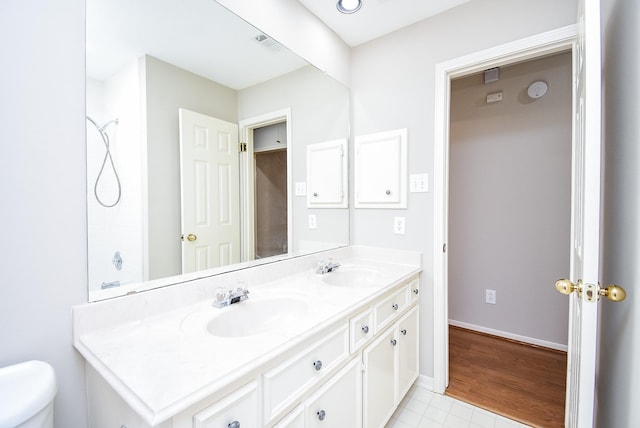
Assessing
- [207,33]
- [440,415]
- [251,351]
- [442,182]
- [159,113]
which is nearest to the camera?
[251,351]

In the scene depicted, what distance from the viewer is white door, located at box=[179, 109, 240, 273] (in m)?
1.23

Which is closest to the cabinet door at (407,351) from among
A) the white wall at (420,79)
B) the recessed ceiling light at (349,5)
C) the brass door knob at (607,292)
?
the white wall at (420,79)

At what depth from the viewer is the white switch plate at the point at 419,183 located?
1824 millimetres

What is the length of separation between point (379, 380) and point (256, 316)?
2.28ft

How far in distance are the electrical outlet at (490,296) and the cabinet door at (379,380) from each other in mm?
1670

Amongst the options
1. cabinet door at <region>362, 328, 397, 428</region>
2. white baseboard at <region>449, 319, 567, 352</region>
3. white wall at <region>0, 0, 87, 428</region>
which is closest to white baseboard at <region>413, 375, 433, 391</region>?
cabinet door at <region>362, 328, 397, 428</region>

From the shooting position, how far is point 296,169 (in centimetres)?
183

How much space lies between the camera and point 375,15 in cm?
179

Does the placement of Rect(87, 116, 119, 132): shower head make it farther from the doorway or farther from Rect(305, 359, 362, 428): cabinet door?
Rect(305, 359, 362, 428): cabinet door

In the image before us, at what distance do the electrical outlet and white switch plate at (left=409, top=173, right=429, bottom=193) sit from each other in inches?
60.4

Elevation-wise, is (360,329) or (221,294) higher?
(221,294)

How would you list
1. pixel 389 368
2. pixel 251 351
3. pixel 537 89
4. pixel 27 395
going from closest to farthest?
1. pixel 27 395
2. pixel 251 351
3. pixel 389 368
4. pixel 537 89

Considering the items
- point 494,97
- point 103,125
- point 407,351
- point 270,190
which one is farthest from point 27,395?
point 494,97

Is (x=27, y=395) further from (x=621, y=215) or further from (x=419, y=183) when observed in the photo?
(x=419, y=183)
